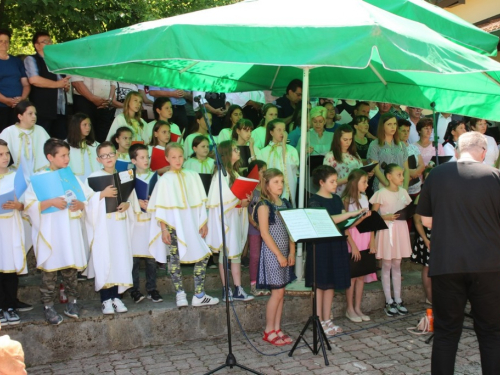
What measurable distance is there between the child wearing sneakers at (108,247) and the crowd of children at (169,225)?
0.01m

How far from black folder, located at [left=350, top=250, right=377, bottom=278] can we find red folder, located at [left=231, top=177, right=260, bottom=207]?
57.4 inches

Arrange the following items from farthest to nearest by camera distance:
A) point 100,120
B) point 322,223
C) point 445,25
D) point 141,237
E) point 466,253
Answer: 1. point 100,120
2. point 445,25
3. point 141,237
4. point 322,223
5. point 466,253

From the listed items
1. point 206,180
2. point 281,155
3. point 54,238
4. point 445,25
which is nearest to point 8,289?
point 54,238

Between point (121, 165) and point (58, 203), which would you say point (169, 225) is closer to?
point (121, 165)

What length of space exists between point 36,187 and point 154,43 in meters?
1.84

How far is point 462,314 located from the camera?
15.8ft

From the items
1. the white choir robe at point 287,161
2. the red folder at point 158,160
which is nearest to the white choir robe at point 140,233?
the red folder at point 158,160

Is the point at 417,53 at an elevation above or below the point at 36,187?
above

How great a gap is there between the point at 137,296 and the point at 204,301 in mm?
721

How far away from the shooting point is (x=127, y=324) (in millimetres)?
6242

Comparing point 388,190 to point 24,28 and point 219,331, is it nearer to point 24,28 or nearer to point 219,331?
point 219,331

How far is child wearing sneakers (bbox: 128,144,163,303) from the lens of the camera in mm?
6727

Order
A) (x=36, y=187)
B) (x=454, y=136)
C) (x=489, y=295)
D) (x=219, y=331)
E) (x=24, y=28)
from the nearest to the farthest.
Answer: (x=489, y=295) → (x=36, y=187) → (x=219, y=331) → (x=454, y=136) → (x=24, y=28)

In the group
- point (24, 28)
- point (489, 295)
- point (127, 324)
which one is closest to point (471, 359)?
point (489, 295)
